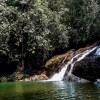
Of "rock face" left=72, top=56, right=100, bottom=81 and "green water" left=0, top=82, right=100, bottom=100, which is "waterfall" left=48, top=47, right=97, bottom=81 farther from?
"green water" left=0, top=82, right=100, bottom=100

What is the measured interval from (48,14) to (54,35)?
3263 millimetres

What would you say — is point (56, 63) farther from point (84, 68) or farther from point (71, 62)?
point (84, 68)

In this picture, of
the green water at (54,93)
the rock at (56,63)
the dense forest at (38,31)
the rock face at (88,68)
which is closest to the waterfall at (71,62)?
the rock at (56,63)

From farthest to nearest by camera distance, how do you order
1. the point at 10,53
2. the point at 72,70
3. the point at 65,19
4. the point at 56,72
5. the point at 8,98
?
the point at 65,19 < the point at 10,53 < the point at 56,72 < the point at 72,70 < the point at 8,98

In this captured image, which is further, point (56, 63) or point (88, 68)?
point (56, 63)

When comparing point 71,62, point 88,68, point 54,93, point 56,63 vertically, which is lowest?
point 54,93

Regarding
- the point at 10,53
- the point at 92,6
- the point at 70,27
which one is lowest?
the point at 10,53

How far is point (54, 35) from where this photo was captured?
46812 mm

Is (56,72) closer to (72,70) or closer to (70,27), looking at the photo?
(72,70)

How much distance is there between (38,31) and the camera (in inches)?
1812

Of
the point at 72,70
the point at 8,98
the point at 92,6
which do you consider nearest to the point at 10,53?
the point at 72,70

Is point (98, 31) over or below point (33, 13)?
below

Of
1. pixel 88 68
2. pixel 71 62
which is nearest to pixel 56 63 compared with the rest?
pixel 71 62

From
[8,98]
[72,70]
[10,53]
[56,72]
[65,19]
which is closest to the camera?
[8,98]
